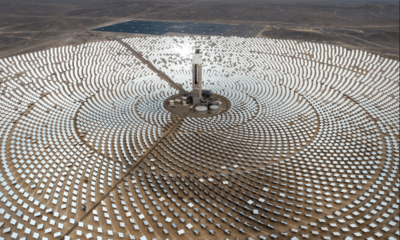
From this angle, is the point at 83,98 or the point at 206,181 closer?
the point at 206,181

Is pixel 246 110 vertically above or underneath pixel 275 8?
underneath

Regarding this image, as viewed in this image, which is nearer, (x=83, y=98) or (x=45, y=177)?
(x=45, y=177)

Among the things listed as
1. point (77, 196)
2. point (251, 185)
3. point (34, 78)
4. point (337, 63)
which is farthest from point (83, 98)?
A: point (337, 63)

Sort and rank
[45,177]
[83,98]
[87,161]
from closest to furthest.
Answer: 1. [45,177]
2. [87,161]
3. [83,98]

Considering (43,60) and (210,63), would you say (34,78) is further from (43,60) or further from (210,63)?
(210,63)

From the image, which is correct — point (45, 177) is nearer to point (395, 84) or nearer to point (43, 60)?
point (43, 60)

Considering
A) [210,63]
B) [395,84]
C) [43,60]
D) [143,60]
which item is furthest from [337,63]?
[43,60]

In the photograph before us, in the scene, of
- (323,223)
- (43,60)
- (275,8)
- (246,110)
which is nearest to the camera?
(323,223)
